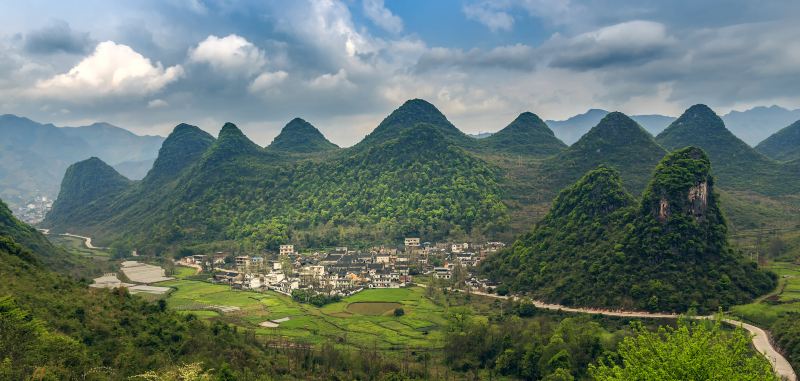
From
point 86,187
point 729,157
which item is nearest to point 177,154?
point 86,187

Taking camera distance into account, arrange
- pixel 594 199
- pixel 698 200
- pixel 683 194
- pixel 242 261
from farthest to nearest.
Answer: pixel 242 261 < pixel 594 199 < pixel 698 200 < pixel 683 194

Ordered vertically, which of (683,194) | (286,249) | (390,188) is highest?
(390,188)

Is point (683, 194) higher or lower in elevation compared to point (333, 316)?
higher

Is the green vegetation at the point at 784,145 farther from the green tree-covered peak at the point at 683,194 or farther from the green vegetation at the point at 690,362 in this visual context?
the green vegetation at the point at 690,362

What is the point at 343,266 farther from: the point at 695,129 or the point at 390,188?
the point at 695,129

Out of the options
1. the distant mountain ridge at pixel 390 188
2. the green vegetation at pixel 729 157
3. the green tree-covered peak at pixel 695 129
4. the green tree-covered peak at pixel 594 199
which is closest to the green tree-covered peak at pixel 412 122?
the distant mountain ridge at pixel 390 188

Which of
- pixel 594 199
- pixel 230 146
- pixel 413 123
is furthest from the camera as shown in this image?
pixel 413 123

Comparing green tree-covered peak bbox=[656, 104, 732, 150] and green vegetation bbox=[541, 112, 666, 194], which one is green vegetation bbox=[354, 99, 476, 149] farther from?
green tree-covered peak bbox=[656, 104, 732, 150]

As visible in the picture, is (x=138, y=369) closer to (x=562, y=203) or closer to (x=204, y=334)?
(x=204, y=334)
